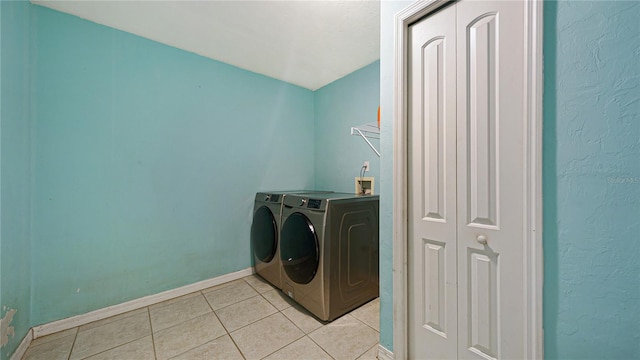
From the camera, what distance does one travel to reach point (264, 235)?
7.45 feet

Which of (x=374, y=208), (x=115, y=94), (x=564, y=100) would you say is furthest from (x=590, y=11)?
(x=115, y=94)

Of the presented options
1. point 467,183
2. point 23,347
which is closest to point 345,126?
point 467,183

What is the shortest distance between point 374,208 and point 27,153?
2463 mm

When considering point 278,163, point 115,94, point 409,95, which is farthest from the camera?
point 278,163

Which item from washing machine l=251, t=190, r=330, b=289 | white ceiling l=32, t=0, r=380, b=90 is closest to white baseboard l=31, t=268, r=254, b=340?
washing machine l=251, t=190, r=330, b=289

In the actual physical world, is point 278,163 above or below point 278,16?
below

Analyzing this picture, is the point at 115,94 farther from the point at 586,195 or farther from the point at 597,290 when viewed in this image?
the point at 597,290

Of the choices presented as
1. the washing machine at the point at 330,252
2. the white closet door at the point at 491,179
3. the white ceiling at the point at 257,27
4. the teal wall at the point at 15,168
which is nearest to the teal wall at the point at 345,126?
the white ceiling at the point at 257,27

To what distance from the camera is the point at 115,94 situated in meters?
1.77

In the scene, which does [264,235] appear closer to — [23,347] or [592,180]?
[23,347]

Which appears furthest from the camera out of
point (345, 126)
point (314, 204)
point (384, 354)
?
point (345, 126)

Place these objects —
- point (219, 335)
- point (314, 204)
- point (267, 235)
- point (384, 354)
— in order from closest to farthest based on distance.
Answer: point (384, 354)
point (219, 335)
point (314, 204)
point (267, 235)

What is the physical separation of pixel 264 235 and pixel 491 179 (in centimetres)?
196

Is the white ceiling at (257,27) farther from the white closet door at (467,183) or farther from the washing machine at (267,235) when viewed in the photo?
the washing machine at (267,235)
